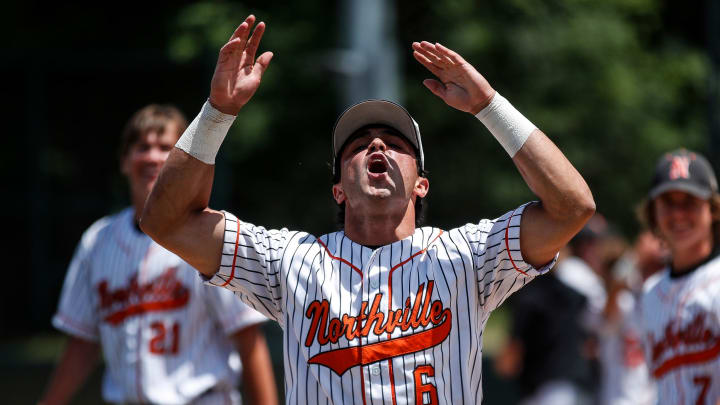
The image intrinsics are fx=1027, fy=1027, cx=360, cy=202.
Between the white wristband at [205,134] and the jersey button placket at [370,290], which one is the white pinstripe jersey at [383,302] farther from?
the white wristband at [205,134]

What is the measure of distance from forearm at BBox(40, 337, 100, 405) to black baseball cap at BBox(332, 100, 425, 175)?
2.14 m

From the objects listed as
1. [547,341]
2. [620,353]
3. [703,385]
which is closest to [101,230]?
[703,385]

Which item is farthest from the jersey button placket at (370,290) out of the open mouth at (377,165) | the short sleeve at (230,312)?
the short sleeve at (230,312)

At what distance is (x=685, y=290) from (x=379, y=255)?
5.93ft

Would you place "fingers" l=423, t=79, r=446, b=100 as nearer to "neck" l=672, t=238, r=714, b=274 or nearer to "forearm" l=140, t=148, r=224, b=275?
"forearm" l=140, t=148, r=224, b=275

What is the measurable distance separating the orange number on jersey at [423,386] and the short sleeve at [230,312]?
1502mm

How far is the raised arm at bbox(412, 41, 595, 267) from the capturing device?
127 inches

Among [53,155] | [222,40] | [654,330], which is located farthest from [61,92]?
[654,330]

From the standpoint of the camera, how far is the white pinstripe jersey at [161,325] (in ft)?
15.2

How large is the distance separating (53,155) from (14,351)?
236 cm

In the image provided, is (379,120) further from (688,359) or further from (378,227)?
(688,359)

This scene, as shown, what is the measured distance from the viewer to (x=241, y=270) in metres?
3.48

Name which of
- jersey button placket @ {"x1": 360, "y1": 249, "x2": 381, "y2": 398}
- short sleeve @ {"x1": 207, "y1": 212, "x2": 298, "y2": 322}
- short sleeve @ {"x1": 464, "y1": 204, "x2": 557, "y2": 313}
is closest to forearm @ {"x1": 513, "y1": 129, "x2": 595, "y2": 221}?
short sleeve @ {"x1": 464, "y1": 204, "x2": 557, "y2": 313}

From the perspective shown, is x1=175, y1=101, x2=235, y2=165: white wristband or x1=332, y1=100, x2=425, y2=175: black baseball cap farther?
x1=332, y1=100, x2=425, y2=175: black baseball cap
